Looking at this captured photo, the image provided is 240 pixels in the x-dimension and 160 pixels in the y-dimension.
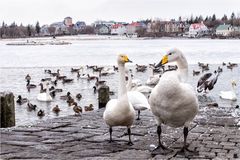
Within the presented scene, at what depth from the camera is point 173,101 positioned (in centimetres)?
666

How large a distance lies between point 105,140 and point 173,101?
1.81 m

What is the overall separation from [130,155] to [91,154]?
619 mm

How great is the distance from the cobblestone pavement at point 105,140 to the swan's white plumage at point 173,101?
0.58 metres

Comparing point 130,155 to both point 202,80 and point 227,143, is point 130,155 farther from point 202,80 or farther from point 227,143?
point 202,80

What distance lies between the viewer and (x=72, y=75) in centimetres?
3606

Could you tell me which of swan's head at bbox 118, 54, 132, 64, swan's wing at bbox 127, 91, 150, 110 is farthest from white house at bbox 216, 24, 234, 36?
swan's head at bbox 118, 54, 132, 64

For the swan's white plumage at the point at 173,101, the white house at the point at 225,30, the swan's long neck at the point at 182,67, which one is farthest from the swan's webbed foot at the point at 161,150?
the white house at the point at 225,30

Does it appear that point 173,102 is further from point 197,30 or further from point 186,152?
point 197,30

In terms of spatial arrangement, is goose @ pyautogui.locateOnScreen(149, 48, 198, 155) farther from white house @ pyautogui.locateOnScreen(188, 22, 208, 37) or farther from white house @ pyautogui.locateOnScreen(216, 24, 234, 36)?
white house @ pyautogui.locateOnScreen(188, 22, 208, 37)

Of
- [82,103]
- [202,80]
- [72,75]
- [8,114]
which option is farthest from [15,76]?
[8,114]

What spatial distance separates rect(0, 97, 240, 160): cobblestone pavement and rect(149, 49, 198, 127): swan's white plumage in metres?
0.58

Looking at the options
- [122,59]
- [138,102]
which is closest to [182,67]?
[122,59]

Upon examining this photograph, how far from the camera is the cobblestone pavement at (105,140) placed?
22.3ft

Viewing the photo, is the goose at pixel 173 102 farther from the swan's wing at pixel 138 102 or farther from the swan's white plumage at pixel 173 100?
the swan's wing at pixel 138 102
